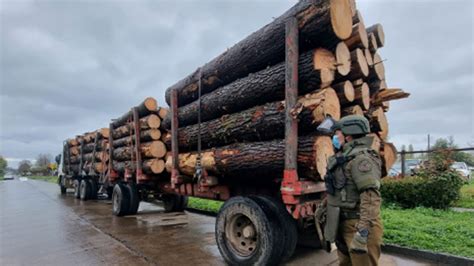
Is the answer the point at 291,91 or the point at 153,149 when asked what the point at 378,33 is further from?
the point at 153,149

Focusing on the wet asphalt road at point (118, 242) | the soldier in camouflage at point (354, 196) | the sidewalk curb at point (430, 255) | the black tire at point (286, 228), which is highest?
the soldier in camouflage at point (354, 196)

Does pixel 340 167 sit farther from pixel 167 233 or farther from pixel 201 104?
pixel 167 233

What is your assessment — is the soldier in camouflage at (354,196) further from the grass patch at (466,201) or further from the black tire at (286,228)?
the grass patch at (466,201)

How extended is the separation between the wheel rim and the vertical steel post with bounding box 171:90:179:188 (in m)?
2.08

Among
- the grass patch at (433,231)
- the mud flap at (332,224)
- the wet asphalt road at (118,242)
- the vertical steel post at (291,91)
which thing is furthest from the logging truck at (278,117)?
the grass patch at (433,231)

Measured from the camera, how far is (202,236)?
21.4ft

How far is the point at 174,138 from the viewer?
21.6 ft

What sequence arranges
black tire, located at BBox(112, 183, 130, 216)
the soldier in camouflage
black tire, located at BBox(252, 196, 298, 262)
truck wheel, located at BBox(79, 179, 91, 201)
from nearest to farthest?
the soldier in camouflage → black tire, located at BBox(252, 196, 298, 262) → black tire, located at BBox(112, 183, 130, 216) → truck wheel, located at BBox(79, 179, 91, 201)

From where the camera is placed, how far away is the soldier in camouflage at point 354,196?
2697mm

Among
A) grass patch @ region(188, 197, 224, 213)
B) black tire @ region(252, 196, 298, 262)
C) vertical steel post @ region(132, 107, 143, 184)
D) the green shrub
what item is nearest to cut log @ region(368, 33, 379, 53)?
black tire @ region(252, 196, 298, 262)

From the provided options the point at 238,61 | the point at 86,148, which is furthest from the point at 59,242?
the point at 86,148

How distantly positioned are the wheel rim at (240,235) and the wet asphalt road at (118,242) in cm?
55

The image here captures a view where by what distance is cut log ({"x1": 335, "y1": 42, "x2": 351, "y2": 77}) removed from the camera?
385 centimetres

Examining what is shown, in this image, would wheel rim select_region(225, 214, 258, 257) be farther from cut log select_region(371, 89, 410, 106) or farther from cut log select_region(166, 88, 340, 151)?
cut log select_region(371, 89, 410, 106)
